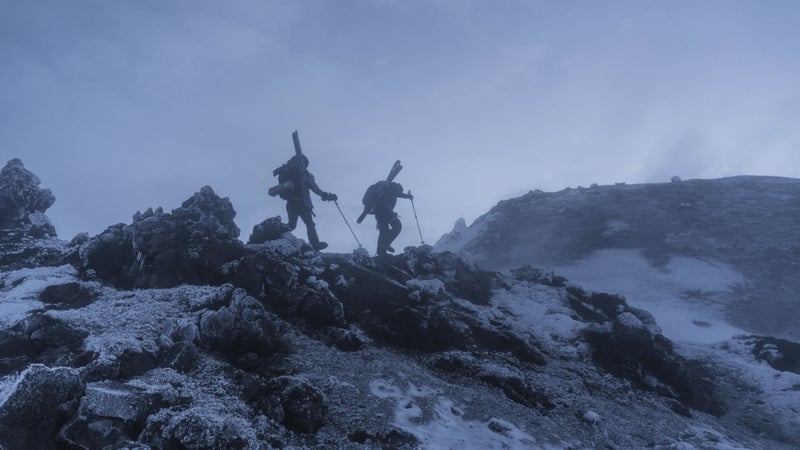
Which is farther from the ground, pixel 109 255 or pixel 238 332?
pixel 109 255

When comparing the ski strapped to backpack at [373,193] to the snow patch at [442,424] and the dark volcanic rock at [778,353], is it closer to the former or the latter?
the snow patch at [442,424]

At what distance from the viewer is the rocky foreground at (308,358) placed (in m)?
6.99

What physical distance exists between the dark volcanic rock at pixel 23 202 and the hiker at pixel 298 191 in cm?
691

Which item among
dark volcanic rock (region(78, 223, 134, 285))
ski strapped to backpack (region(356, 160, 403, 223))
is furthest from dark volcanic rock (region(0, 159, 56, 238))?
ski strapped to backpack (region(356, 160, 403, 223))

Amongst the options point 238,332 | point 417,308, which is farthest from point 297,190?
point 238,332

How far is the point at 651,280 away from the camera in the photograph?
2452 centimetres

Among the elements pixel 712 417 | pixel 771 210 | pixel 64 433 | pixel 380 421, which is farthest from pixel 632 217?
pixel 64 433

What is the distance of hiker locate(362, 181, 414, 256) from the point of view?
19828 mm

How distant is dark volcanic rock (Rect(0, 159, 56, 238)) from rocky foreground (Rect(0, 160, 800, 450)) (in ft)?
0.20

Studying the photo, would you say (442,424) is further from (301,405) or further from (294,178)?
(294,178)

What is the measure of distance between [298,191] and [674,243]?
67.8 ft

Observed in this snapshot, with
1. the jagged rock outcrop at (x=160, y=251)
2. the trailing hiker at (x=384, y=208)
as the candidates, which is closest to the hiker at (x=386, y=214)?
the trailing hiker at (x=384, y=208)

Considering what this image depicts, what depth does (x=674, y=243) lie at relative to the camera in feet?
92.0

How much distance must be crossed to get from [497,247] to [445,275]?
51.4ft
